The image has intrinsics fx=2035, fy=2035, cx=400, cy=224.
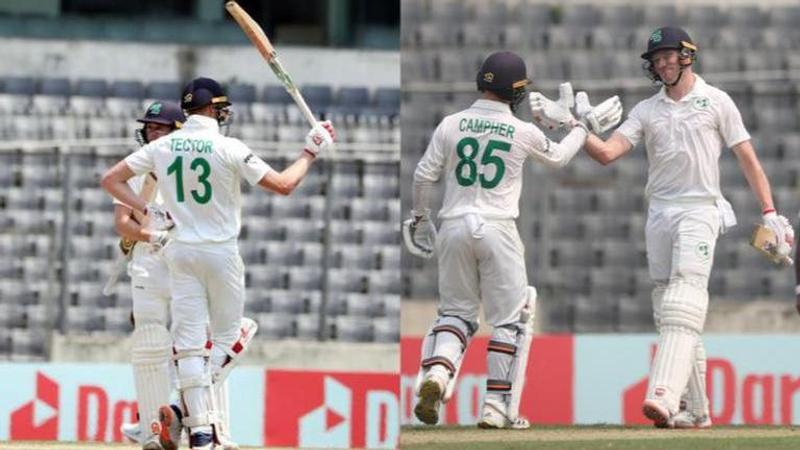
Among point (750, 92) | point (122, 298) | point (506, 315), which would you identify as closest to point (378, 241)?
point (122, 298)

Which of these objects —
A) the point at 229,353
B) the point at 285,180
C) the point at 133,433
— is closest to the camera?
the point at 285,180

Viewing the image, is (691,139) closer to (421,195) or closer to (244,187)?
(421,195)

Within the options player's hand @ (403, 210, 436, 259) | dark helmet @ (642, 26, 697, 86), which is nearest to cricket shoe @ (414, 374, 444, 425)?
player's hand @ (403, 210, 436, 259)

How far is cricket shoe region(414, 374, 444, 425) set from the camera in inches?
267

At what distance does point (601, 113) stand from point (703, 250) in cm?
59

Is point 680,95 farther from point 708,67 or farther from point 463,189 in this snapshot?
point 708,67

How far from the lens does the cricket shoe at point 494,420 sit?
7121 mm

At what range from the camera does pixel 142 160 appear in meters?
6.62

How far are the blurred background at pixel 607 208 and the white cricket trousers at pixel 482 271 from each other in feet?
8.13

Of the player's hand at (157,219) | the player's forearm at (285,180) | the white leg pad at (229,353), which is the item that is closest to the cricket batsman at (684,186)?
the player's forearm at (285,180)

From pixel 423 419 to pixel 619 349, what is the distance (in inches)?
122

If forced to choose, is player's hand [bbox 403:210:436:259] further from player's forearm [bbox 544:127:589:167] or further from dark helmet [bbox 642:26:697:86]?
dark helmet [bbox 642:26:697:86]

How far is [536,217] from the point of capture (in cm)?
1069

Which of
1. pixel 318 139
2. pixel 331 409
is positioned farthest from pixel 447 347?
pixel 331 409
